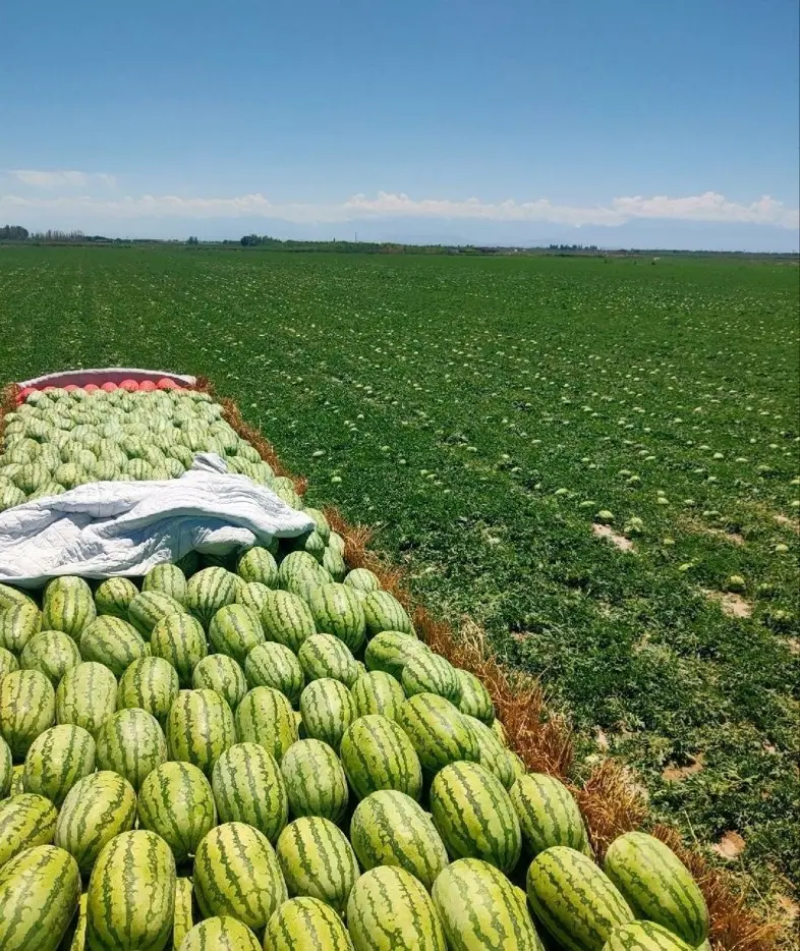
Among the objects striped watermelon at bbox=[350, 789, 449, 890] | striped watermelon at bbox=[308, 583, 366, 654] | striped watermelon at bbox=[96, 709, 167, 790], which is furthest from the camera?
striped watermelon at bbox=[308, 583, 366, 654]

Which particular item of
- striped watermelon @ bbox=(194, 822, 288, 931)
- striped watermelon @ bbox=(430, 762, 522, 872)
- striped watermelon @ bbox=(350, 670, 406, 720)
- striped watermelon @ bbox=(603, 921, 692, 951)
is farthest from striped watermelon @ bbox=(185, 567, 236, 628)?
striped watermelon @ bbox=(603, 921, 692, 951)

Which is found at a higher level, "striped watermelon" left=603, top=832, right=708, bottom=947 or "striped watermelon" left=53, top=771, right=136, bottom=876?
"striped watermelon" left=53, top=771, right=136, bottom=876

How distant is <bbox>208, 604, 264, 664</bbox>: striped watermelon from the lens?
4.58 m

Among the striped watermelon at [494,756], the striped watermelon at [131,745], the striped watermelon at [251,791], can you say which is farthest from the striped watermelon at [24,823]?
the striped watermelon at [494,756]

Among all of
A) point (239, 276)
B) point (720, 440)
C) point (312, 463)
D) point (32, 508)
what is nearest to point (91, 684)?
point (32, 508)

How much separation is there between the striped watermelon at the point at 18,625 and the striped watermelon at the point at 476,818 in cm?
306

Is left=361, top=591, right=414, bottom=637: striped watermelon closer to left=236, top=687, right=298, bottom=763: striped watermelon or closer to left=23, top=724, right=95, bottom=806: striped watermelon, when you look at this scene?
left=236, top=687, right=298, bottom=763: striped watermelon

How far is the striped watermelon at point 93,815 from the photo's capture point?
2984 mm

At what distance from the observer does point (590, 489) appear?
1050 centimetres

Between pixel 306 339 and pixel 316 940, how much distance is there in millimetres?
23888

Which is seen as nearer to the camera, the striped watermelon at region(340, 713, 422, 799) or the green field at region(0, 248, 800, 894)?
the striped watermelon at region(340, 713, 422, 799)

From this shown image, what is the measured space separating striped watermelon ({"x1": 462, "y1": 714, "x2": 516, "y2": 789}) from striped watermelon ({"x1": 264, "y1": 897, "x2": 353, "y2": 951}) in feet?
4.06

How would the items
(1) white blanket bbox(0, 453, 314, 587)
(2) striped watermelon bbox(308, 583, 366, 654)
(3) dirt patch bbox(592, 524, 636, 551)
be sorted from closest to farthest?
(2) striped watermelon bbox(308, 583, 366, 654)
(1) white blanket bbox(0, 453, 314, 587)
(3) dirt patch bbox(592, 524, 636, 551)

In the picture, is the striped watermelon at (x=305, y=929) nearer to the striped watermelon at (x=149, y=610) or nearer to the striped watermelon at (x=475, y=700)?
the striped watermelon at (x=475, y=700)
